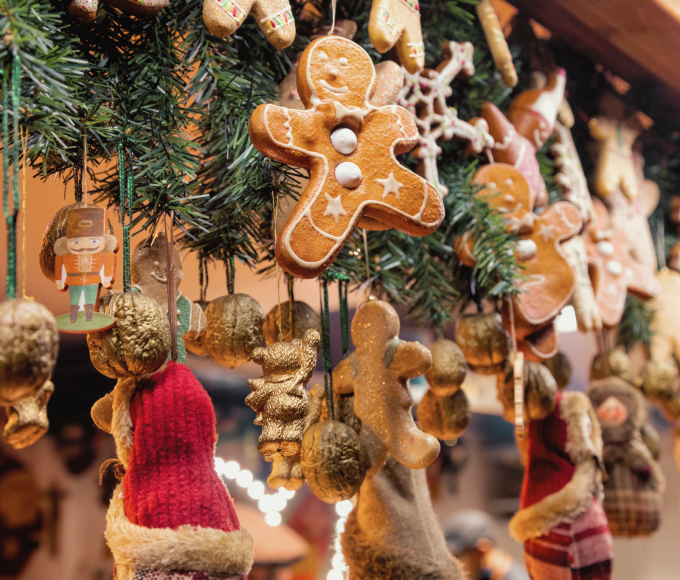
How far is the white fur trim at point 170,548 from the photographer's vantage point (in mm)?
565

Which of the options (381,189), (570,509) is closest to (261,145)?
(381,189)

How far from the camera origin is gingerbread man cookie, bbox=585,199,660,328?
1100 mm

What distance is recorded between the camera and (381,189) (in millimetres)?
661

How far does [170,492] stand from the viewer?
59 centimetres

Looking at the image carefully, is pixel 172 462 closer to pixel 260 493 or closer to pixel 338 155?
pixel 338 155

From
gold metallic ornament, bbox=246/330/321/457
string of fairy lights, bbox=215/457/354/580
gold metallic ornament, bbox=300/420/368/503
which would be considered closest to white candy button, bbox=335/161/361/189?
gold metallic ornament, bbox=246/330/321/457

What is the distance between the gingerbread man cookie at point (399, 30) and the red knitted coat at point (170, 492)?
A: 44 cm

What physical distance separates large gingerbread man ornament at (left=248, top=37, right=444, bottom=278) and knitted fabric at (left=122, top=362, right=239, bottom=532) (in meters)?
0.16

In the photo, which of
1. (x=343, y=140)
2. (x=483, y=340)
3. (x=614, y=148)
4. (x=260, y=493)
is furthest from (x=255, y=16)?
(x=260, y=493)

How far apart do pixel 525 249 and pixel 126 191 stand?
21.8 inches

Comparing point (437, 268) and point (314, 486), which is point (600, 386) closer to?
point (437, 268)

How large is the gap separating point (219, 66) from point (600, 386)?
2.92 ft

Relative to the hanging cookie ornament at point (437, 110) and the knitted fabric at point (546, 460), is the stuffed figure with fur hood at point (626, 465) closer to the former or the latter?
the knitted fabric at point (546, 460)

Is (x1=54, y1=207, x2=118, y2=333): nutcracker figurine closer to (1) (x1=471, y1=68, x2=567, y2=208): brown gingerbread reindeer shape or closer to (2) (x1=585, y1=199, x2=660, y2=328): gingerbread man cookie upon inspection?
(1) (x1=471, y1=68, x2=567, y2=208): brown gingerbread reindeer shape
